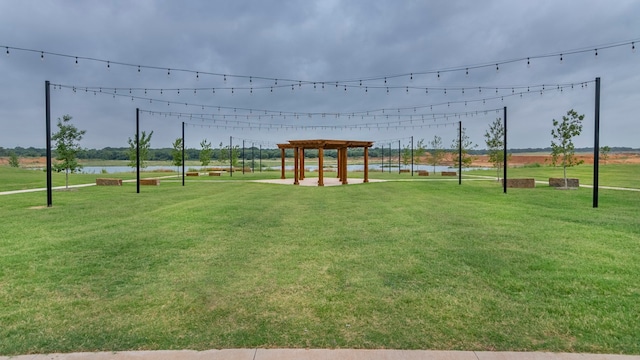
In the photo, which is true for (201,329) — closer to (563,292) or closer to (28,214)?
(563,292)

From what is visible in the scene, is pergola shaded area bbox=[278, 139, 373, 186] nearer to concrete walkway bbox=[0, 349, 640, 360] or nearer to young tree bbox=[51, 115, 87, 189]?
young tree bbox=[51, 115, 87, 189]

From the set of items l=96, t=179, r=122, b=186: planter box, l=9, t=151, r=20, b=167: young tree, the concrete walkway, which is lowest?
the concrete walkway

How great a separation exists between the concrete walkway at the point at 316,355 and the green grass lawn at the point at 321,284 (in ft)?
0.38

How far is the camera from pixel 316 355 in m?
3.08

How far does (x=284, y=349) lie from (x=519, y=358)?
1.77m

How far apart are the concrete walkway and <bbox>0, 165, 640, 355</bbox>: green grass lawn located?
0.12m

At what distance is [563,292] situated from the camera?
446 cm

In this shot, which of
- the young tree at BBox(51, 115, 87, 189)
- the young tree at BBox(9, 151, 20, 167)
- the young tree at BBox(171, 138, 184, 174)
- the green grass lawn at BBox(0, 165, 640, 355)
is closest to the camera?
the green grass lawn at BBox(0, 165, 640, 355)

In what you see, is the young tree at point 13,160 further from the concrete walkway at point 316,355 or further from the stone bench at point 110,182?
the concrete walkway at point 316,355

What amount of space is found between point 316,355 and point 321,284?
1.74m

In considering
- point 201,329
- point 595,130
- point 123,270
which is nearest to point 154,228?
point 123,270

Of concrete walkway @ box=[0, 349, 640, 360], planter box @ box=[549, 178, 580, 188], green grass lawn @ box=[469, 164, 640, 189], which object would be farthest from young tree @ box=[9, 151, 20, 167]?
concrete walkway @ box=[0, 349, 640, 360]

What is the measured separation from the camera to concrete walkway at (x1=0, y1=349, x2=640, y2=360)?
3.02 metres

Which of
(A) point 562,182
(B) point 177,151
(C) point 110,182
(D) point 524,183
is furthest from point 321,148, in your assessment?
(B) point 177,151
